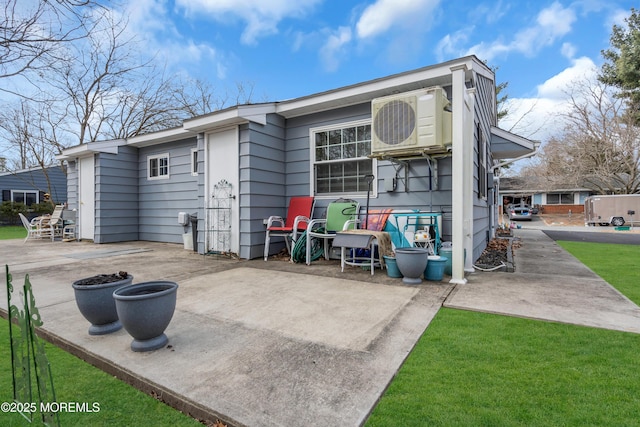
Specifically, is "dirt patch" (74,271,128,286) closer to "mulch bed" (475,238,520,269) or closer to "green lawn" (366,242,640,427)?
"green lawn" (366,242,640,427)

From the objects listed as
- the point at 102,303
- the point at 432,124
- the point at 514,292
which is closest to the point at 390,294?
the point at 514,292

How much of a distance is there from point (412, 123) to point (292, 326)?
9.80 ft

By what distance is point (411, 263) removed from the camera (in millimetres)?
3521

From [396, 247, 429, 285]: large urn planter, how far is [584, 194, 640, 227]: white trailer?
17487 millimetres

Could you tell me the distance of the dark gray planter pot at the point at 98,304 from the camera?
2.16 m

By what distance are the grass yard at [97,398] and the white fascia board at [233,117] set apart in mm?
4163

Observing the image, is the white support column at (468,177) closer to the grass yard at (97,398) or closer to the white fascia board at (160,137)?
the grass yard at (97,398)

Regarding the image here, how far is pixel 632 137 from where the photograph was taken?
→ 1580 cm

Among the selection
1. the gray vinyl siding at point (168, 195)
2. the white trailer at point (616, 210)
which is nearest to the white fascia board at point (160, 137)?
the gray vinyl siding at point (168, 195)

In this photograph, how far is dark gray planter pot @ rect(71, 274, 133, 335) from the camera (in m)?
2.16

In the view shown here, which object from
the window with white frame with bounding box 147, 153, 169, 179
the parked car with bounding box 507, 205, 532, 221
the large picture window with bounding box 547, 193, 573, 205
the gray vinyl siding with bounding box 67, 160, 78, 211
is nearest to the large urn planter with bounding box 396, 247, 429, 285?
the window with white frame with bounding box 147, 153, 169, 179

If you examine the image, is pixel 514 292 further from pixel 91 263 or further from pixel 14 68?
pixel 91 263

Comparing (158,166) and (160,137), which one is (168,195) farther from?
(160,137)

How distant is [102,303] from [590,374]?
9.97 ft
